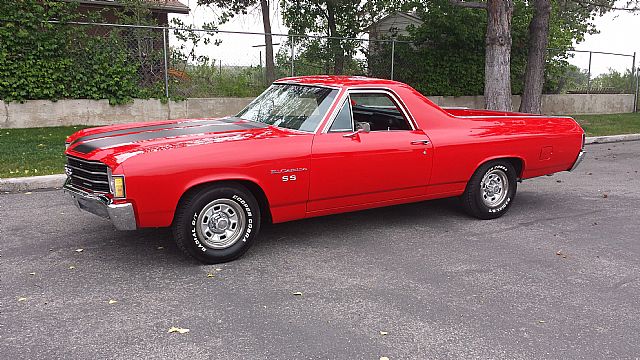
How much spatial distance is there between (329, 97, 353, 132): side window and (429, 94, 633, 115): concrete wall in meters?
12.8

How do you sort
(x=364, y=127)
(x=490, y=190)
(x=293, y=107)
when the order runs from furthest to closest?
(x=490, y=190) → (x=293, y=107) → (x=364, y=127)

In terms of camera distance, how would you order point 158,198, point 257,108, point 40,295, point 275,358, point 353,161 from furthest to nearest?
point 257,108
point 353,161
point 158,198
point 40,295
point 275,358

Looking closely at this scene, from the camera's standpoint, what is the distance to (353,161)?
5.25 metres

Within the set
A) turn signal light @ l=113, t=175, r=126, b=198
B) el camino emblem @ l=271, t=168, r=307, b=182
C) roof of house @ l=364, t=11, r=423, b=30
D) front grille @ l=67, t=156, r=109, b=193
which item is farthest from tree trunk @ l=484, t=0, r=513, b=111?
turn signal light @ l=113, t=175, r=126, b=198

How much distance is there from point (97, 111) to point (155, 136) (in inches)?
323

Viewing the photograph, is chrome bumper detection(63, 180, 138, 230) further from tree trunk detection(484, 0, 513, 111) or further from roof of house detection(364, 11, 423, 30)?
roof of house detection(364, 11, 423, 30)

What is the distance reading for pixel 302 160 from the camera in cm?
495

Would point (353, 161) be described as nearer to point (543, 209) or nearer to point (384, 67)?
point (543, 209)

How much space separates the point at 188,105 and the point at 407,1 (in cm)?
805

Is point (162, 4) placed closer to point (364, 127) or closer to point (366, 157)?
point (364, 127)

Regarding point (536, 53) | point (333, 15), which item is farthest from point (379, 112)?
point (333, 15)

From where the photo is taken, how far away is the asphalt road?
137 inches

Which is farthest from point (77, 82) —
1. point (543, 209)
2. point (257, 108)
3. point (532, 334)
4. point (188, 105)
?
point (532, 334)

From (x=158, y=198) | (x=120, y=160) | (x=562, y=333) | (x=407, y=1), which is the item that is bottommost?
(x=562, y=333)
